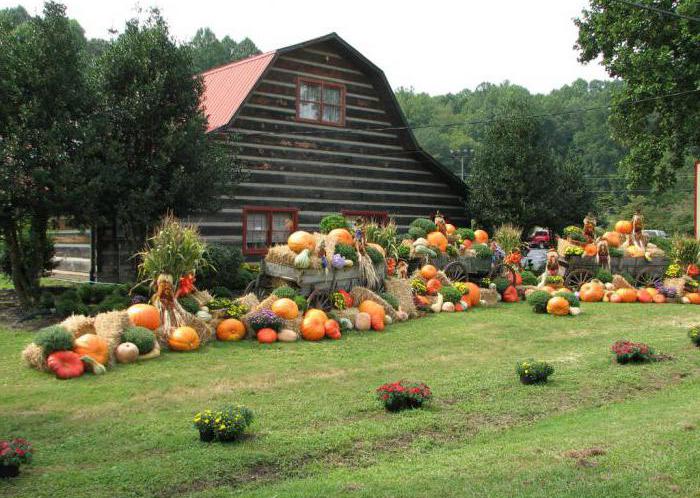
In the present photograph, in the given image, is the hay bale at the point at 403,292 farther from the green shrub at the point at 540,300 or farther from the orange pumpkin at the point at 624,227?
the orange pumpkin at the point at 624,227

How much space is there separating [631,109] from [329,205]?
41.5 feet

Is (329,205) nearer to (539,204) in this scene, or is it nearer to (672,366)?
(539,204)

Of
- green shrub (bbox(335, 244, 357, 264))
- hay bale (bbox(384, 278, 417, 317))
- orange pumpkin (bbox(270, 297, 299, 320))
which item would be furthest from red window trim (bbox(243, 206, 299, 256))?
orange pumpkin (bbox(270, 297, 299, 320))

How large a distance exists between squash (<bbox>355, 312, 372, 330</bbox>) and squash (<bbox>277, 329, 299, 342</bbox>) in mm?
1732

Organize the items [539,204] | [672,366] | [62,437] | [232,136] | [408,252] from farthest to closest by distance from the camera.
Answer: [539,204], [232,136], [408,252], [672,366], [62,437]

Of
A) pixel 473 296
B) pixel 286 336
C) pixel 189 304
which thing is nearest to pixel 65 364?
pixel 189 304

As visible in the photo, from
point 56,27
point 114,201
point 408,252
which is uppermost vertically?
point 56,27

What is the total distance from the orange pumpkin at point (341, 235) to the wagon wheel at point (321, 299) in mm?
1211

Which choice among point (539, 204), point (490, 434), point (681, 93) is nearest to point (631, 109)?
point (681, 93)

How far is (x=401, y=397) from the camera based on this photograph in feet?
26.2

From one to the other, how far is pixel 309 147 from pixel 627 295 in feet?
36.0

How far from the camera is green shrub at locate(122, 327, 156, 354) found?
10531 millimetres

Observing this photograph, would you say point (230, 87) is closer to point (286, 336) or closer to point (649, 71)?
point (286, 336)

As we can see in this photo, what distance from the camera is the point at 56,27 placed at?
582 inches
